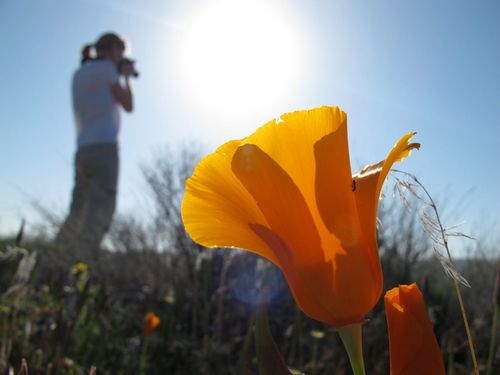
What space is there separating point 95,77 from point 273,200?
4.32m

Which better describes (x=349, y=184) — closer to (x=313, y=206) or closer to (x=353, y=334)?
(x=313, y=206)

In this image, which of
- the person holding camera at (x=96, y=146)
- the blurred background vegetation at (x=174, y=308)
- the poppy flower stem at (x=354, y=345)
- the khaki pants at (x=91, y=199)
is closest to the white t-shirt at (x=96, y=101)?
the person holding camera at (x=96, y=146)

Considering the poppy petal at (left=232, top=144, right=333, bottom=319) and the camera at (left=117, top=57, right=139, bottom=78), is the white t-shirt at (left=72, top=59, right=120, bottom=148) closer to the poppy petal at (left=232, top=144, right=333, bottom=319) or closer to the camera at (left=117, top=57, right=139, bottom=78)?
the camera at (left=117, top=57, right=139, bottom=78)

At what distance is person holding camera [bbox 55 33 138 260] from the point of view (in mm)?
4586

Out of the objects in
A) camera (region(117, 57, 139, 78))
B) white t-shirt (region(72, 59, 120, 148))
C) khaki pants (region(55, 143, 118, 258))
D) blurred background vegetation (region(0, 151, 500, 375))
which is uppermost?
camera (region(117, 57, 139, 78))

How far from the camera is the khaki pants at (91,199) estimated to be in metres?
4.56

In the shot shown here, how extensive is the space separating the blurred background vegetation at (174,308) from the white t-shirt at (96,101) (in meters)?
0.65

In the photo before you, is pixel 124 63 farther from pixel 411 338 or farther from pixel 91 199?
pixel 411 338

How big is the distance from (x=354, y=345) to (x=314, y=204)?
0.67 feet

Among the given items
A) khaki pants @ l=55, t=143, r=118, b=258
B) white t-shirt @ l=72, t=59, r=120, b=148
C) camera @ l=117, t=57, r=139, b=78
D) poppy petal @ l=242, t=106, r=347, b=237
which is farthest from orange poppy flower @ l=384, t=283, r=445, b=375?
camera @ l=117, t=57, r=139, b=78

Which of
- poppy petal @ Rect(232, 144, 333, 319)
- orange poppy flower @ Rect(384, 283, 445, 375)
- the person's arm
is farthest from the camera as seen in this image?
the person's arm

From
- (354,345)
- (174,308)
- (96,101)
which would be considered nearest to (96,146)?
(96,101)

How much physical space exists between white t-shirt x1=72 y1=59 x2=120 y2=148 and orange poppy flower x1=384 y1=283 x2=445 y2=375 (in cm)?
440

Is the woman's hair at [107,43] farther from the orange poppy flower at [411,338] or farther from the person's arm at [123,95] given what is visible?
the orange poppy flower at [411,338]
